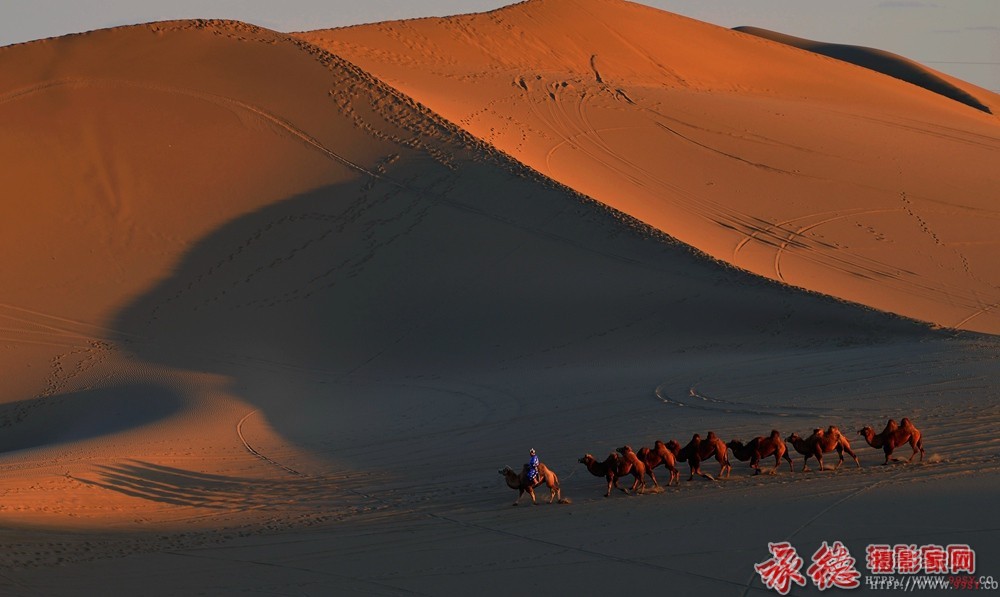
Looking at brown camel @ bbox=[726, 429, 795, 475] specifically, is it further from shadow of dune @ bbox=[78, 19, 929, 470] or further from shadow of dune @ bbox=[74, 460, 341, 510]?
shadow of dune @ bbox=[74, 460, 341, 510]

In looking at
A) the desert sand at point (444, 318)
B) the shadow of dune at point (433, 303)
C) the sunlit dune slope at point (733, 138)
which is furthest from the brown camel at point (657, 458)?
the sunlit dune slope at point (733, 138)

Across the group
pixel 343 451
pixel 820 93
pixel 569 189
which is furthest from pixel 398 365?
pixel 820 93

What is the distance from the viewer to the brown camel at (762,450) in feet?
48.1

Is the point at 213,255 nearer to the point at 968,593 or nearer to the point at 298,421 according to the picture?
the point at 298,421

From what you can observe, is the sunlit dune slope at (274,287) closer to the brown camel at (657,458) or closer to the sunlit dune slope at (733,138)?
the sunlit dune slope at (733,138)

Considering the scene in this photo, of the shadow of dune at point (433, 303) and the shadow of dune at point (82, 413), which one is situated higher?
the shadow of dune at point (433, 303)

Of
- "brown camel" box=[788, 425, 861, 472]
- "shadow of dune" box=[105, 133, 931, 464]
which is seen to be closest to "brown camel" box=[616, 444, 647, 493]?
"brown camel" box=[788, 425, 861, 472]

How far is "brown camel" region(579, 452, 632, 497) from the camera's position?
14.4m

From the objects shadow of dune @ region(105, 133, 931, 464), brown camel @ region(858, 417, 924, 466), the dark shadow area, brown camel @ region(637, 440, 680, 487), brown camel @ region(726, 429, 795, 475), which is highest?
the dark shadow area

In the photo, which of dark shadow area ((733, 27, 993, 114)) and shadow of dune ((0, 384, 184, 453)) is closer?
shadow of dune ((0, 384, 184, 453))

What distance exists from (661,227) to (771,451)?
14.3m

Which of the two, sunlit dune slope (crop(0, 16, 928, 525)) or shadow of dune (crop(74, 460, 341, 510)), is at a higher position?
sunlit dune slope (crop(0, 16, 928, 525))

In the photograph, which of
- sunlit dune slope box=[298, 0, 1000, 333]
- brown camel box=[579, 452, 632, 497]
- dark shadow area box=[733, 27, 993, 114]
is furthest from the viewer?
dark shadow area box=[733, 27, 993, 114]

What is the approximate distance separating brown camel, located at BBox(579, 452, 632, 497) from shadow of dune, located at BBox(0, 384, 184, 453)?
30.0 ft
